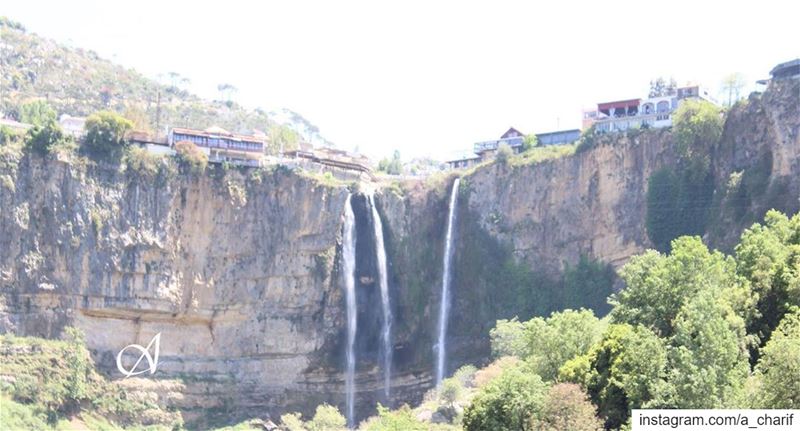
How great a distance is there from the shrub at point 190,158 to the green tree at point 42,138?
7.09 metres

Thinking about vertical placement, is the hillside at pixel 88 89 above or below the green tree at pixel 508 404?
above

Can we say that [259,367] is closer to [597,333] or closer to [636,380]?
[597,333]

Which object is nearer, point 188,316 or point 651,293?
point 651,293

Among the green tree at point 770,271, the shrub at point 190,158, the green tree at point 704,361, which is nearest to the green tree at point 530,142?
the shrub at point 190,158

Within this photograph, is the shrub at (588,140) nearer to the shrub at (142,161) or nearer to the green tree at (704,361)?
the shrub at (142,161)

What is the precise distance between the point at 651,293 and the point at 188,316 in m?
37.5

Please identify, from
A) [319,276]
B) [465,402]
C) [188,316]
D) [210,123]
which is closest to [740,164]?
[465,402]

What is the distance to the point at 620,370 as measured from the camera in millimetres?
42781

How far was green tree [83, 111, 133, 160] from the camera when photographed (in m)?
77.4

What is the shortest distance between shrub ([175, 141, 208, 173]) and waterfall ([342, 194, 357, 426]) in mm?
8653

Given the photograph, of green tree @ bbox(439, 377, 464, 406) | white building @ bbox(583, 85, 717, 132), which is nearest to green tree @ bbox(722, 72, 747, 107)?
white building @ bbox(583, 85, 717, 132)

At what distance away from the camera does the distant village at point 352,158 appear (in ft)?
256

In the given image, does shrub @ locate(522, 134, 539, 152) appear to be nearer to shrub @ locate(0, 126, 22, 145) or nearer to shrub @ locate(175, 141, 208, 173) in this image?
shrub @ locate(175, 141, 208, 173)

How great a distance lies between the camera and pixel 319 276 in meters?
79.4
